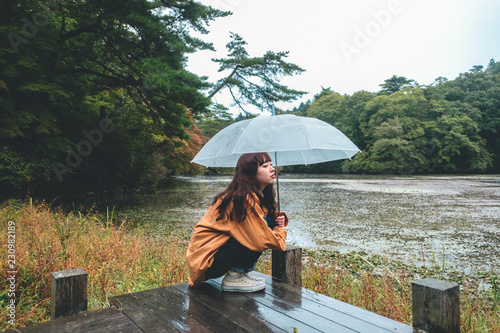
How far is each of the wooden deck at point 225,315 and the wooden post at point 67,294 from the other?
80 mm

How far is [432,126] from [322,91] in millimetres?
25597

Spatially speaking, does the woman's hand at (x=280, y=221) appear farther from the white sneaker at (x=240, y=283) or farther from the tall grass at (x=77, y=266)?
the tall grass at (x=77, y=266)

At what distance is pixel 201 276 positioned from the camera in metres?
2.08

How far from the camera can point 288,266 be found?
2352mm

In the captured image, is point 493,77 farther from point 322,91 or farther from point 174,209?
point 174,209

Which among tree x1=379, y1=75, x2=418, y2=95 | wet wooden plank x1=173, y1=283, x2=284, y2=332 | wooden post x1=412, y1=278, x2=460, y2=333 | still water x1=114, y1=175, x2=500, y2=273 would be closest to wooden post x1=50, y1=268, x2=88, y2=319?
wet wooden plank x1=173, y1=283, x2=284, y2=332

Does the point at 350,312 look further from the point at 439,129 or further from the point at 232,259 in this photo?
the point at 439,129

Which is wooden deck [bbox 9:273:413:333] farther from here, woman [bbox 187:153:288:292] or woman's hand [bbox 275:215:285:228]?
woman's hand [bbox 275:215:285:228]

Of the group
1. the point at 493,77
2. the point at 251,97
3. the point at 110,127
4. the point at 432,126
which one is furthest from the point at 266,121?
the point at 493,77

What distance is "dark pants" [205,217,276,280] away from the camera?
2080 millimetres

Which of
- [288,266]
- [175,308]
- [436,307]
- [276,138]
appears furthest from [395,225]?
[175,308]

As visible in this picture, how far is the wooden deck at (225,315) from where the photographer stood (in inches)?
62.6

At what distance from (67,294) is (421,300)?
177 cm

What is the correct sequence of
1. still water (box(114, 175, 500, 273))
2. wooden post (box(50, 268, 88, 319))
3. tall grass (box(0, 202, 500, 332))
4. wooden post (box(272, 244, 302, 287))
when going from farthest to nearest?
still water (box(114, 175, 500, 273)) → tall grass (box(0, 202, 500, 332)) → wooden post (box(272, 244, 302, 287)) → wooden post (box(50, 268, 88, 319))
